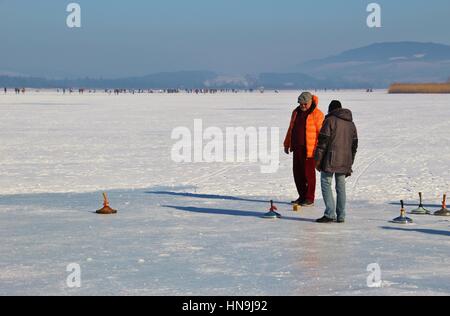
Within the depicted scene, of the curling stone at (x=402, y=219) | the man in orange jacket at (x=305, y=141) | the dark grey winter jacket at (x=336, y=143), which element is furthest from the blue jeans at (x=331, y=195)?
the man in orange jacket at (x=305, y=141)

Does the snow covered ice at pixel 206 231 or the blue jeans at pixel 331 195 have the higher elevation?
the blue jeans at pixel 331 195

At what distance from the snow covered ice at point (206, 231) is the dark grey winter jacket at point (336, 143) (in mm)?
758

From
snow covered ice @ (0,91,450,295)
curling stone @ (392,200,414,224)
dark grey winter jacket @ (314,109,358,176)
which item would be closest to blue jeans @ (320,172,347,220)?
dark grey winter jacket @ (314,109,358,176)

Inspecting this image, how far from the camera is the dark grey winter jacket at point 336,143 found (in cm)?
1067

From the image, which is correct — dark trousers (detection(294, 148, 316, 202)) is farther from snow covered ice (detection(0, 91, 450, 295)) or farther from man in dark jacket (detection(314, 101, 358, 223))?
man in dark jacket (detection(314, 101, 358, 223))

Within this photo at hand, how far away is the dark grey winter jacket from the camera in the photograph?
1067 cm

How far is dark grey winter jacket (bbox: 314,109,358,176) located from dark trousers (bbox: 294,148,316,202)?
1737 millimetres

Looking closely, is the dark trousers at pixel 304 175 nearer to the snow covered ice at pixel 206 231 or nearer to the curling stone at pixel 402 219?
the snow covered ice at pixel 206 231

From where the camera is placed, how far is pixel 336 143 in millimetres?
10672

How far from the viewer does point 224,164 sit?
18859mm

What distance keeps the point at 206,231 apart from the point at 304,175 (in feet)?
9.04
